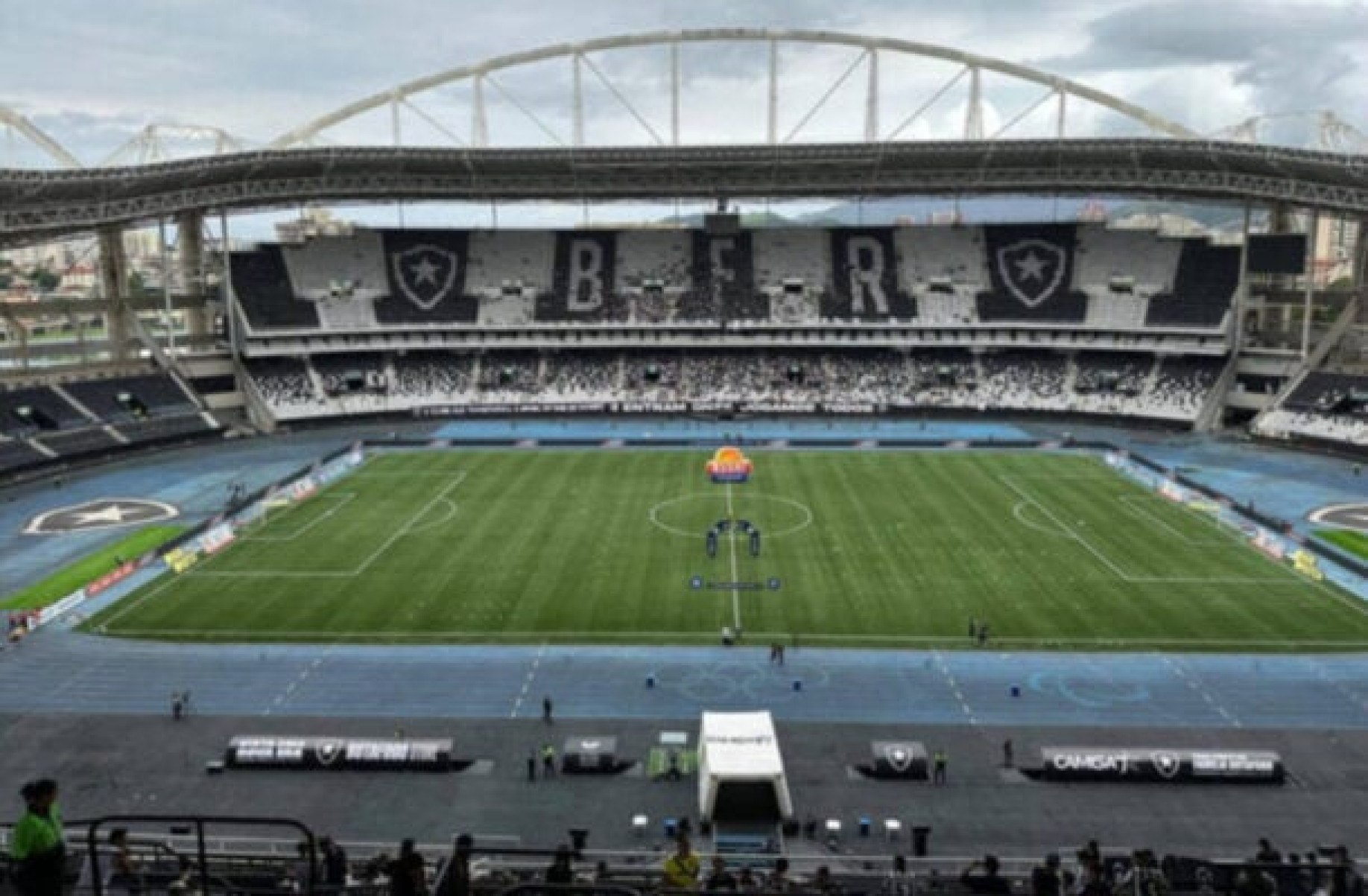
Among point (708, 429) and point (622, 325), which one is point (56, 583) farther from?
point (622, 325)

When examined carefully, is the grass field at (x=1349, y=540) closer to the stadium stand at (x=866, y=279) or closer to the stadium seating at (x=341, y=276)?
the stadium stand at (x=866, y=279)

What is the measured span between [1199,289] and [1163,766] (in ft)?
241

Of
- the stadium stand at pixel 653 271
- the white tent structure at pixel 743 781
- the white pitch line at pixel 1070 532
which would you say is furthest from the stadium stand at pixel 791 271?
the white tent structure at pixel 743 781

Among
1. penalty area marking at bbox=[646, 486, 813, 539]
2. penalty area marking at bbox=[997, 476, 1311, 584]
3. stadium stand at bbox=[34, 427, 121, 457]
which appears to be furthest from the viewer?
stadium stand at bbox=[34, 427, 121, 457]

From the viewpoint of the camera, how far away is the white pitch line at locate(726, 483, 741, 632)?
42169 mm

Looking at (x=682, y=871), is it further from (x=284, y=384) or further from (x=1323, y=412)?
(x=284, y=384)

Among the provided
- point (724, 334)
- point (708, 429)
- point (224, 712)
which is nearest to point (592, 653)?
point (224, 712)

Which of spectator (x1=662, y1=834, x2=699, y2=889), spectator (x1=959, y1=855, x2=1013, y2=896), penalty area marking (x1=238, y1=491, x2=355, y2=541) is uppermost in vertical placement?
spectator (x1=662, y1=834, x2=699, y2=889)

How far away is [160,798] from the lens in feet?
92.5

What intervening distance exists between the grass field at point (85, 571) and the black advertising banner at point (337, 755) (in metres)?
19.0

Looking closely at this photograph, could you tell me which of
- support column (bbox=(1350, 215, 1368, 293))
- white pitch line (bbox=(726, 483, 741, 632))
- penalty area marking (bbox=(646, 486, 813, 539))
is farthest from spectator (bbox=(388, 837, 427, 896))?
support column (bbox=(1350, 215, 1368, 293))

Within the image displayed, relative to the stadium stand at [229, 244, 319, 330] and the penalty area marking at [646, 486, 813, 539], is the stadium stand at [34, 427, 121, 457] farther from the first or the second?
the penalty area marking at [646, 486, 813, 539]

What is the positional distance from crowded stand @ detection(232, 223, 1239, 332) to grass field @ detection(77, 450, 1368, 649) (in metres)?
33.4

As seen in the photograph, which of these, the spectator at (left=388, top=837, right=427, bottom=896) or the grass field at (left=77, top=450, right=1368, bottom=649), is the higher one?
the spectator at (left=388, top=837, right=427, bottom=896)
